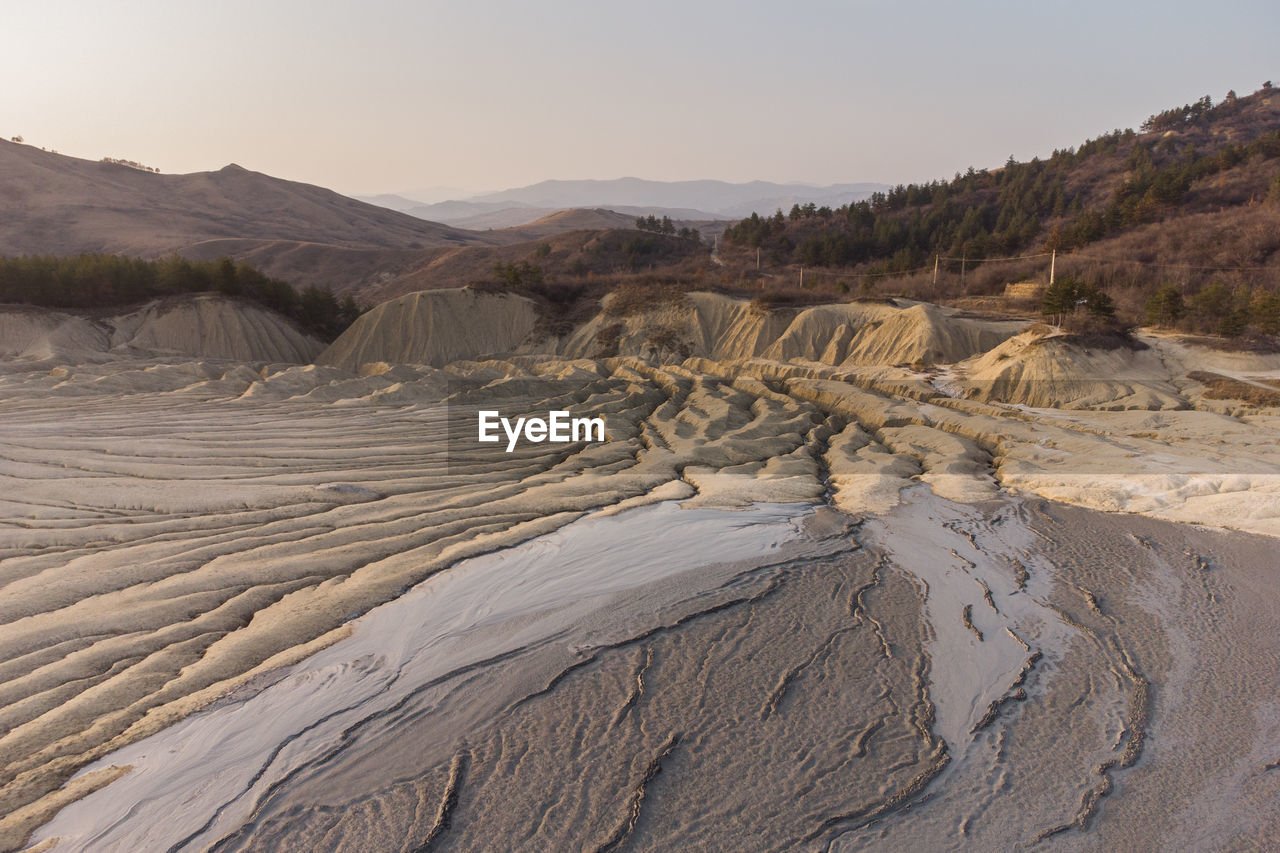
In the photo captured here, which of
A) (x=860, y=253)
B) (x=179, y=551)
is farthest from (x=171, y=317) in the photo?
(x=860, y=253)

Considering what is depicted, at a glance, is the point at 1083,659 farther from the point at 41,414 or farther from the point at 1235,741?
the point at 41,414

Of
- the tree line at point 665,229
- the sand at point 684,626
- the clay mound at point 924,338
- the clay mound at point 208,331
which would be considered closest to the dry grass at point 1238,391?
the sand at point 684,626

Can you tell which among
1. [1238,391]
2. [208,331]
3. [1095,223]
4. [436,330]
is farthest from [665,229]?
[1238,391]

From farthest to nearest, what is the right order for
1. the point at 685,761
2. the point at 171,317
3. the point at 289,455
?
the point at 171,317
the point at 289,455
the point at 685,761

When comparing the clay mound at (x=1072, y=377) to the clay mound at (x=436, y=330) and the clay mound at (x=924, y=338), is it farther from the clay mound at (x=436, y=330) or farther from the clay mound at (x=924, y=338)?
the clay mound at (x=436, y=330)

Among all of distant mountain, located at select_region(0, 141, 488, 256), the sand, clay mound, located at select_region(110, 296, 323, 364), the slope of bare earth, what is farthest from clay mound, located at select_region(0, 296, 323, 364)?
distant mountain, located at select_region(0, 141, 488, 256)

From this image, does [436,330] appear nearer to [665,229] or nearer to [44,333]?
[44,333]

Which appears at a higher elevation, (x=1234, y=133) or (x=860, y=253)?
(x=1234, y=133)

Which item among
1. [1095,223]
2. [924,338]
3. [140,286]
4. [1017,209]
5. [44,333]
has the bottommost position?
[924,338]
